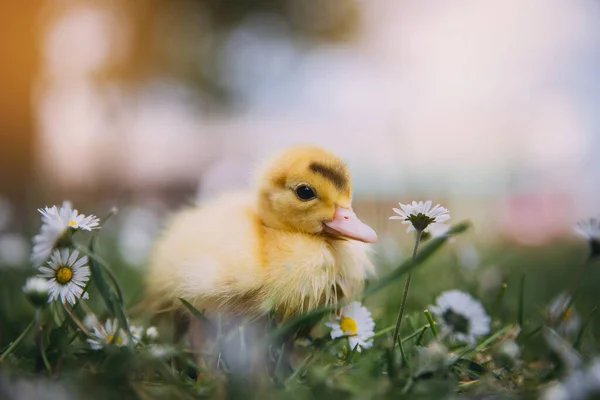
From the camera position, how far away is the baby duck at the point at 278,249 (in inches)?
23.2

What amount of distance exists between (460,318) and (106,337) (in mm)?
373

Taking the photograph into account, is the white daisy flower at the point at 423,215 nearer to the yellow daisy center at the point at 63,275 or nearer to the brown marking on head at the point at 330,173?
the brown marking on head at the point at 330,173

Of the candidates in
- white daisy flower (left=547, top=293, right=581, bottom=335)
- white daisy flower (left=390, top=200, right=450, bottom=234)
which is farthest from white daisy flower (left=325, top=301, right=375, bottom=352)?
white daisy flower (left=547, top=293, right=581, bottom=335)

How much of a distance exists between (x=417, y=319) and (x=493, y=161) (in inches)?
64.4

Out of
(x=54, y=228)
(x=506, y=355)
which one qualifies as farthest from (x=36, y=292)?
(x=506, y=355)

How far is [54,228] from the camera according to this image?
1.64 ft

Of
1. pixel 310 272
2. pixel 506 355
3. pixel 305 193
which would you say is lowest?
pixel 506 355

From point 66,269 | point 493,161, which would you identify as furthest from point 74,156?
point 66,269

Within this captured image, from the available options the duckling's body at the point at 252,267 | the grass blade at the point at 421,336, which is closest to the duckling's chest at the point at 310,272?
the duckling's body at the point at 252,267

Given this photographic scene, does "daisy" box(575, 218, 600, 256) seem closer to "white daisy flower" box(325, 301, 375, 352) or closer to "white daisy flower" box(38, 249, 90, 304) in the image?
"white daisy flower" box(325, 301, 375, 352)

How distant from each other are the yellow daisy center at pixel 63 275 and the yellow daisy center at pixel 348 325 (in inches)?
11.7

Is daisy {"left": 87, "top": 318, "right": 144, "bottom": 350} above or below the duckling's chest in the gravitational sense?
below

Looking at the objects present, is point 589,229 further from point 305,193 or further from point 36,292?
point 36,292

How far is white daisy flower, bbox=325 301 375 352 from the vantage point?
58cm
